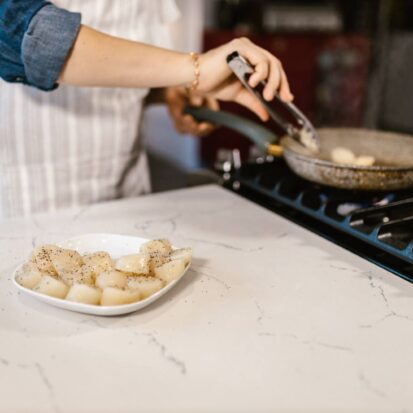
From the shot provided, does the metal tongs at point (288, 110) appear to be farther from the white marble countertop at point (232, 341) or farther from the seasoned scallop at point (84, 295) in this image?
the seasoned scallop at point (84, 295)

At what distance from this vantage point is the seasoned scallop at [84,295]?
0.71 m

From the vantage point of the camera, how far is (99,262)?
0.79 m

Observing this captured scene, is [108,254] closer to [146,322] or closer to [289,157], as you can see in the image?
[146,322]

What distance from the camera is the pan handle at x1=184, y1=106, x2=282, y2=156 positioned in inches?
48.6

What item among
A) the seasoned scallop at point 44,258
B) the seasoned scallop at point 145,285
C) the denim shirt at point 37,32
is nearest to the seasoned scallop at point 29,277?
the seasoned scallop at point 44,258

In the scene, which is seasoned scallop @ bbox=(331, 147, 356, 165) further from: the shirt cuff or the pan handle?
the shirt cuff

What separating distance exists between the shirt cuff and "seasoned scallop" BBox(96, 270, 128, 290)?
436 millimetres

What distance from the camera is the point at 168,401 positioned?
60 cm

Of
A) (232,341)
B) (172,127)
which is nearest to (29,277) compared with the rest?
(232,341)

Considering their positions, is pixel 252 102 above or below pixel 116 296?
above

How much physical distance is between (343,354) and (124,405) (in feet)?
A: 0.88

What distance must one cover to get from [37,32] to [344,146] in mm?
731

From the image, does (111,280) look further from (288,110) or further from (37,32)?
(288,110)

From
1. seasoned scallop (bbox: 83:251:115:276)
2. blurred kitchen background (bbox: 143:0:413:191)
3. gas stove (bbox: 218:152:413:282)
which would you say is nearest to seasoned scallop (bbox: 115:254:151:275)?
seasoned scallop (bbox: 83:251:115:276)
